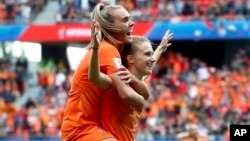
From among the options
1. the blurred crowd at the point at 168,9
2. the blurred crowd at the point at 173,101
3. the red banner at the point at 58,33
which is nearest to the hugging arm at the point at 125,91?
the blurred crowd at the point at 173,101

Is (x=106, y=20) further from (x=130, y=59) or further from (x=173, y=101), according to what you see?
(x=173, y=101)

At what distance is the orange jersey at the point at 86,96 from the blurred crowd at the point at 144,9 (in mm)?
18936

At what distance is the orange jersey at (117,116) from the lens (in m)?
6.68

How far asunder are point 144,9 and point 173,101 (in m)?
5.03

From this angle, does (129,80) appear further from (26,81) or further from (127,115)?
(26,81)

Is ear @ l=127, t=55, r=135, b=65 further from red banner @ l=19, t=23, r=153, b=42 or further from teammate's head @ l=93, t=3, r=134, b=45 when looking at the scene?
red banner @ l=19, t=23, r=153, b=42

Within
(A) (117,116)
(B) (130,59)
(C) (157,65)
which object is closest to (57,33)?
(C) (157,65)

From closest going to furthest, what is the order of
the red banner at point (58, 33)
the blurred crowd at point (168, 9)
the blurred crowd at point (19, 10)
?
1. the blurred crowd at point (168, 9)
2. the red banner at point (58, 33)
3. the blurred crowd at point (19, 10)

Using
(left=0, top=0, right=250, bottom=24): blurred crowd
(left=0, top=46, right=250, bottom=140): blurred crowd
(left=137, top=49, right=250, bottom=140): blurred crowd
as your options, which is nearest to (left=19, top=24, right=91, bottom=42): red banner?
(left=0, top=0, right=250, bottom=24): blurred crowd

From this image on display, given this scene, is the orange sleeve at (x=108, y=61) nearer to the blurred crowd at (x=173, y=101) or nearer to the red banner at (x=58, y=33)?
the blurred crowd at (x=173, y=101)

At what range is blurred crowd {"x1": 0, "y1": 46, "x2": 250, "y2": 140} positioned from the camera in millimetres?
21906

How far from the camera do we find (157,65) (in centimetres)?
2625

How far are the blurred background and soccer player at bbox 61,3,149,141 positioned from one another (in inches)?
547

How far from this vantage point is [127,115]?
678 centimetres
